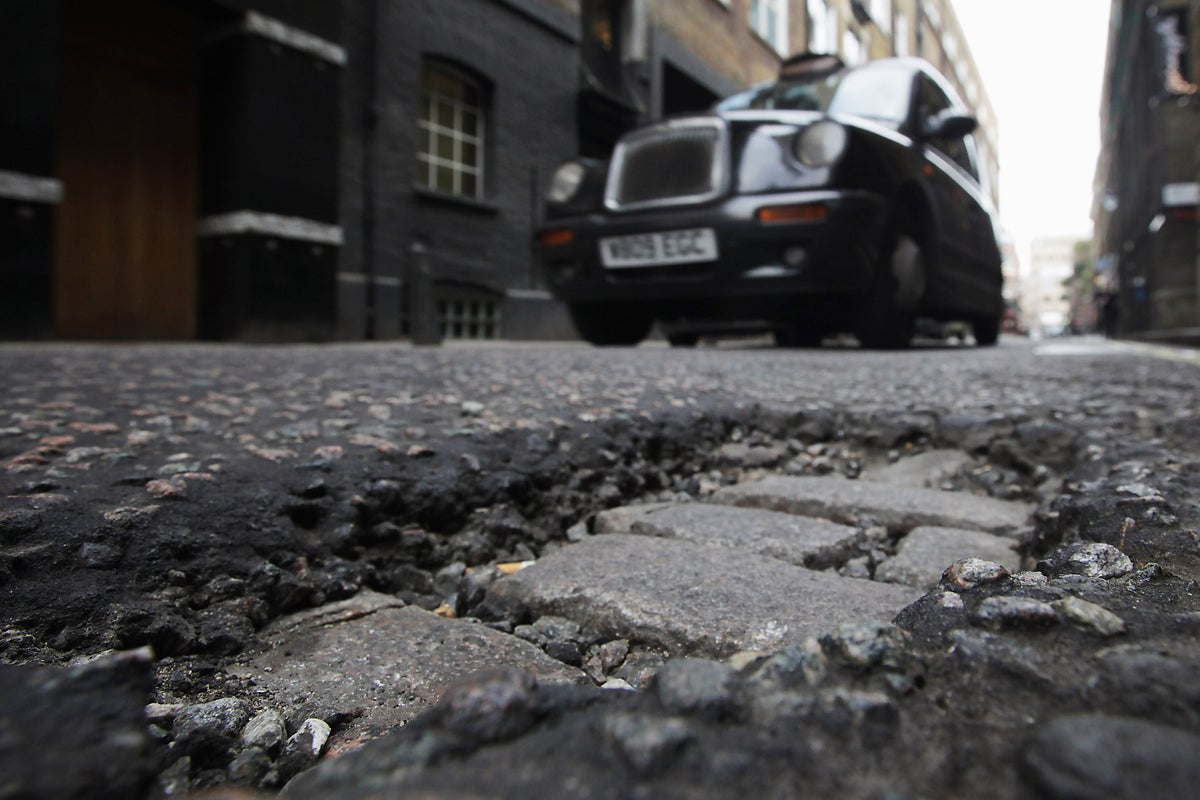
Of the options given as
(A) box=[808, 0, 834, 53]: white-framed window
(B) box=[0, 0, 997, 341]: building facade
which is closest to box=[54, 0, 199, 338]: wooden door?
(B) box=[0, 0, 997, 341]: building facade

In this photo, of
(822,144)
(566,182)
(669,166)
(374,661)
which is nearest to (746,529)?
(374,661)

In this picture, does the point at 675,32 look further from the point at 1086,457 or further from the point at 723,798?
the point at 723,798

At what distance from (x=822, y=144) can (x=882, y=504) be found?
3.52 metres

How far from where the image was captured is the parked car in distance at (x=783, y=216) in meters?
4.59

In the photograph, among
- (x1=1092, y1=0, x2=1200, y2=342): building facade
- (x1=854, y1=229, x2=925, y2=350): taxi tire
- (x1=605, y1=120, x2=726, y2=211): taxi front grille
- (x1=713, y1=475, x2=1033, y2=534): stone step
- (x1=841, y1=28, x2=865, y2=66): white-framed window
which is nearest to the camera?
(x1=713, y1=475, x2=1033, y2=534): stone step

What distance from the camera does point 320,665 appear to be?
34.2 inches

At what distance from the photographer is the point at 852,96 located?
213 inches

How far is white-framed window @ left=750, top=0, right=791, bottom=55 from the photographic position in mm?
14697

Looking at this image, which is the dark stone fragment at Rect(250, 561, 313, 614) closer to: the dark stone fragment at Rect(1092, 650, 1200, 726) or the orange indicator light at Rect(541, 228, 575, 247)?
the dark stone fragment at Rect(1092, 650, 1200, 726)

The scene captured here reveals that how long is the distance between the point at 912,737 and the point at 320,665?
2.02ft

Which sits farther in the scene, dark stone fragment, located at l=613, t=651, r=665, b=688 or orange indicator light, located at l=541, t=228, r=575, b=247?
orange indicator light, located at l=541, t=228, r=575, b=247

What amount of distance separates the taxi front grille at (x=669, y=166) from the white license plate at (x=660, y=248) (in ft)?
0.64

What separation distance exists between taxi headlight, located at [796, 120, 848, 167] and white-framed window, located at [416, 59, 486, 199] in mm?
4798

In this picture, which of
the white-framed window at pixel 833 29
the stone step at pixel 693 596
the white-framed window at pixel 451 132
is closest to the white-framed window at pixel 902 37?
the white-framed window at pixel 833 29
